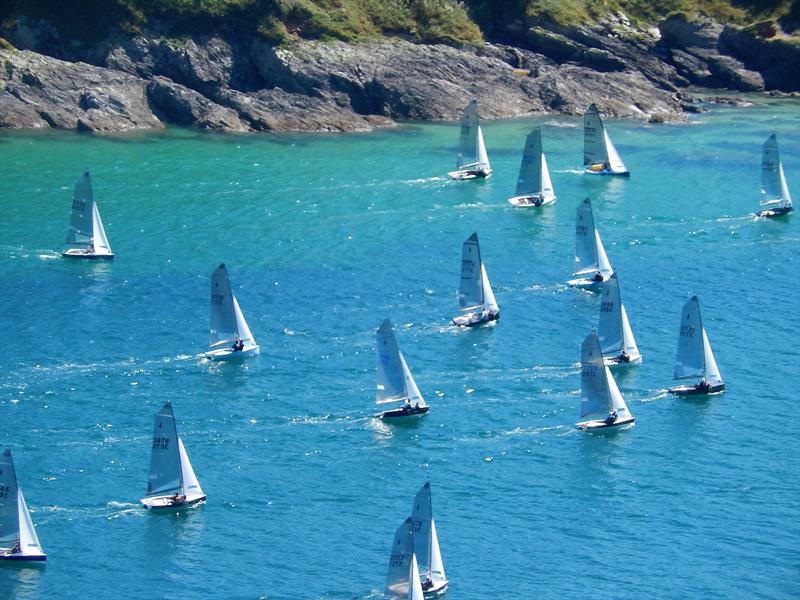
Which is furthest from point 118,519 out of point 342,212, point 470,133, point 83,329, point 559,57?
point 559,57

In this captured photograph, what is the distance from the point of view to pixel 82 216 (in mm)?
116562

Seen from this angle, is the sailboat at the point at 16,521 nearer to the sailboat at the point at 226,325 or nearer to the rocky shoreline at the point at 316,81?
the sailboat at the point at 226,325

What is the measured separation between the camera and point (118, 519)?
257ft

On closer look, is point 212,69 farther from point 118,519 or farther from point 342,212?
point 118,519

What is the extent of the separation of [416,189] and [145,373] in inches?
1692

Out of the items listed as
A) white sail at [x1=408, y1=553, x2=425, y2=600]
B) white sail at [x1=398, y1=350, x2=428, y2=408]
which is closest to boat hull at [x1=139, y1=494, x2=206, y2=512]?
white sail at [x1=398, y1=350, x2=428, y2=408]

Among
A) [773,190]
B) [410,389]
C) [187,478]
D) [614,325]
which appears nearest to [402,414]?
[410,389]

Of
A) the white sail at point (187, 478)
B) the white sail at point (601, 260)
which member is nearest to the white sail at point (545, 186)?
the white sail at point (601, 260)

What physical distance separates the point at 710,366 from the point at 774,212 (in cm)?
3669

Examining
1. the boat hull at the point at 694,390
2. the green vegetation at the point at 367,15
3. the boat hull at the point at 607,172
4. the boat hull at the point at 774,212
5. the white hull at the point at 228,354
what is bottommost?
the white hull at the point at 228,354

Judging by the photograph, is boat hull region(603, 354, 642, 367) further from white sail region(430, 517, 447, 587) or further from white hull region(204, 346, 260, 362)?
white sail region(430, 517, 447, 587)

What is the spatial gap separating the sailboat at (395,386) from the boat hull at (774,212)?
4657 cm

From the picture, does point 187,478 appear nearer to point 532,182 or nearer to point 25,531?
point 25,531

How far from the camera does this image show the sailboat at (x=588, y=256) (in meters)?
111
